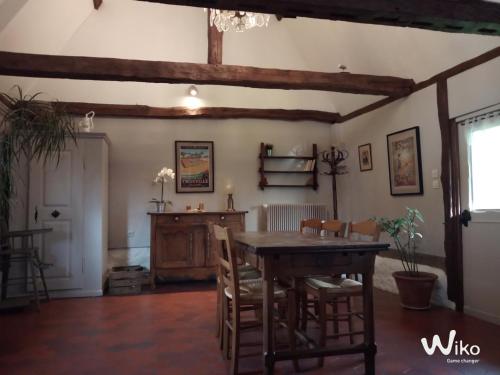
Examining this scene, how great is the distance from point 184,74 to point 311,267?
2375 mm

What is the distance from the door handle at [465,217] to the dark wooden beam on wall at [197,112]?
9.12ft

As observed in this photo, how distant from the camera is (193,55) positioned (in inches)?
205

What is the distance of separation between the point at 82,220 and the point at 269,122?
3.05 m

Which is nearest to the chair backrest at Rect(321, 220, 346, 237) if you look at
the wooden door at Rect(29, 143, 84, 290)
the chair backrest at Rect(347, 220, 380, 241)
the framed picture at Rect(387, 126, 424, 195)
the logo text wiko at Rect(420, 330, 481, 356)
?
the chair backrest at Rect(347, 220, 380, 241)

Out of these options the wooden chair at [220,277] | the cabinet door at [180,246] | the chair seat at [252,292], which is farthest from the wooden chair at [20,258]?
the chair seat at [252,292]

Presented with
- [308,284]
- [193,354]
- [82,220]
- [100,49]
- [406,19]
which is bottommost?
[193,354]

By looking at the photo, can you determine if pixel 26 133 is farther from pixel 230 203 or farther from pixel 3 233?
pixel 230 203

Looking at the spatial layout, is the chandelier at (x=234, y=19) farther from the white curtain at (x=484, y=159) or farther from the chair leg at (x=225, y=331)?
the chair leg at (x=225, y=331)

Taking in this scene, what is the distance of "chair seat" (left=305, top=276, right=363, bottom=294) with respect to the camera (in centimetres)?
235

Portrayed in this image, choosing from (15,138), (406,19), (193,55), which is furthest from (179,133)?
(406,19)

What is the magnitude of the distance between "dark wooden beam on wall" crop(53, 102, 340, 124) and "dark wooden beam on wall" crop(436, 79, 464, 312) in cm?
223

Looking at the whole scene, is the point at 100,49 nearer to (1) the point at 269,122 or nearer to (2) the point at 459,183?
(1) the point at 269,122

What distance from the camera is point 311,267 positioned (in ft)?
6.96

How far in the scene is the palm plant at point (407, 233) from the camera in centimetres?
365
